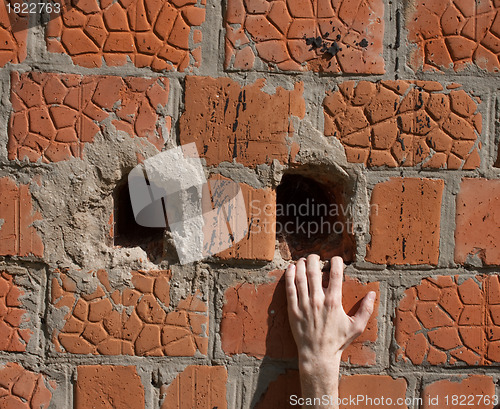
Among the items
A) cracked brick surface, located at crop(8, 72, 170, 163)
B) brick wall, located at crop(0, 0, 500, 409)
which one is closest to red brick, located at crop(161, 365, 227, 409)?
brick wall, located at crop(0, 0, 500, 409)

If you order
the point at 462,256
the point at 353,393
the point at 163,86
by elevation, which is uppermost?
the point at 163,86

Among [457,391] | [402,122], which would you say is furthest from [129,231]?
[457,391]

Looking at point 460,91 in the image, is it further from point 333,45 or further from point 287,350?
point 287,350

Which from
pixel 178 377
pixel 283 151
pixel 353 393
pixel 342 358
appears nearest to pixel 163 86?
pixel 283 151

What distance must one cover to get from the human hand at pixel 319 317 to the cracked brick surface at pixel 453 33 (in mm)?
675

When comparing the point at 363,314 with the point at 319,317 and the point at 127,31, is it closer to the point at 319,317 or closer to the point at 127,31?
the point at 319,317

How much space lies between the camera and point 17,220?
1.29m

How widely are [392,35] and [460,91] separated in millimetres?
266

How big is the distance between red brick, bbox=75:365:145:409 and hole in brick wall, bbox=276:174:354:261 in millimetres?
607

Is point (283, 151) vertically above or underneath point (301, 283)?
above

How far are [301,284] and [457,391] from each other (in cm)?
61

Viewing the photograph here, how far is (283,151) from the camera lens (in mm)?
1289

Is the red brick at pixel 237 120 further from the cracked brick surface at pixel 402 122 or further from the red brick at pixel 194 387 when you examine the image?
the red brick at pixel 194 387

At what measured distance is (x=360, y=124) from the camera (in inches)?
51.2
